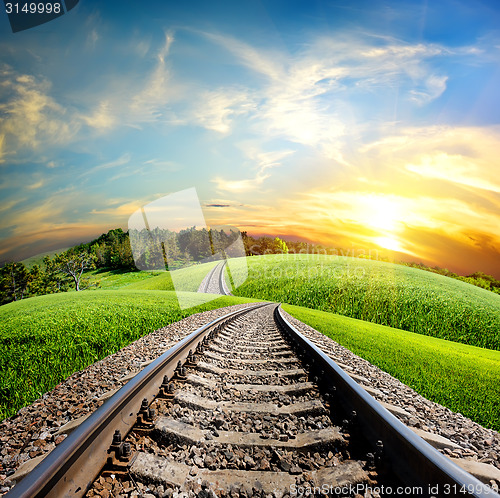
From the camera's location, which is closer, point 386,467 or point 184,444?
point 386,467

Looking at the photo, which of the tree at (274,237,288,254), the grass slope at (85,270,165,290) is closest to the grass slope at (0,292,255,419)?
the grass slope at (85,270,165,290)

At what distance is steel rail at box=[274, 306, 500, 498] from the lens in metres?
1.80

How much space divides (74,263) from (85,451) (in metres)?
61.8

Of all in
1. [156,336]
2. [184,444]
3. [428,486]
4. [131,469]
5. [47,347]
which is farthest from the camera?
[156,336]

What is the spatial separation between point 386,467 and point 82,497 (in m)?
2.14

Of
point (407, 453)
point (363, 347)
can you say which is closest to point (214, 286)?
point (363, 347)

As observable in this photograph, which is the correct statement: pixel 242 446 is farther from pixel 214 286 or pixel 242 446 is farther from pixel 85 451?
pixel 214 286

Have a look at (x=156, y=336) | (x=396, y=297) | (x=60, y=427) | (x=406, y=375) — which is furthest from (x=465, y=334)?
(x=60, y=427)

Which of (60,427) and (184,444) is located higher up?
(184,444)

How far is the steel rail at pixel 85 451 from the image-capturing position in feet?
6.06

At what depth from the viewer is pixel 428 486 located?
1.99 m

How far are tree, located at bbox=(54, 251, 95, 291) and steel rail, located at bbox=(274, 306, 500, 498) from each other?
6054cm

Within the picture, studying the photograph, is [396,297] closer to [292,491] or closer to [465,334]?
[465,334]

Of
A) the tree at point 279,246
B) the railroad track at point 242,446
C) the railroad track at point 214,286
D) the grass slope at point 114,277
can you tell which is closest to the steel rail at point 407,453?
the railroad track at point 242,446
